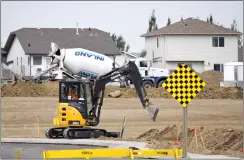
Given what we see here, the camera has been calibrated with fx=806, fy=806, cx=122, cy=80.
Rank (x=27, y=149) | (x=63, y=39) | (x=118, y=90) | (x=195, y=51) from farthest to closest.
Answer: (x=63, y=39) → (x=195, y=51) → (x=118, y=90) → (x=27, y=149)

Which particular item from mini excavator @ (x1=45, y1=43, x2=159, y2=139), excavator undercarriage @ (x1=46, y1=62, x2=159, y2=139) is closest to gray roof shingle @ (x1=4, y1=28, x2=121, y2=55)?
mini excavator @ (x1=45, y1=43, x2=159, y2=139)

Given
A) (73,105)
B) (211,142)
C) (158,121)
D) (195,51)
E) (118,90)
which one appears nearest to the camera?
(211,142)

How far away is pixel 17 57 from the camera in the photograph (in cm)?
9200

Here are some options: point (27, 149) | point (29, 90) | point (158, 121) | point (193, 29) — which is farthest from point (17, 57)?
point (27, 149)

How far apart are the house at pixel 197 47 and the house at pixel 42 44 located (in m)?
6.01

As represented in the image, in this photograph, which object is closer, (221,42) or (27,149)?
(27,149)

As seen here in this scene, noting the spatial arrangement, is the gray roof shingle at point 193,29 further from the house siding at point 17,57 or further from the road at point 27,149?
the road at point 27,149

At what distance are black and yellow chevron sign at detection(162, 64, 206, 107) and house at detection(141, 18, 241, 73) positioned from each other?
59.3 meters

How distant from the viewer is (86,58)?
1518 inches

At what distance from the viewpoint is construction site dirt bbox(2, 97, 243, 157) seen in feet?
108

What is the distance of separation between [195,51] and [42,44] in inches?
668

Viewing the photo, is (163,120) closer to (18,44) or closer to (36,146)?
(36,146)

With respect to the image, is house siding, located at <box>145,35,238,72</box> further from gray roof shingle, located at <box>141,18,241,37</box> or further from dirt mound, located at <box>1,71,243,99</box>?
dirt mound, located at <box>1,71,243,99</box>

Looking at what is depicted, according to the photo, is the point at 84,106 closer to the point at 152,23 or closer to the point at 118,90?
the point at 118,90
